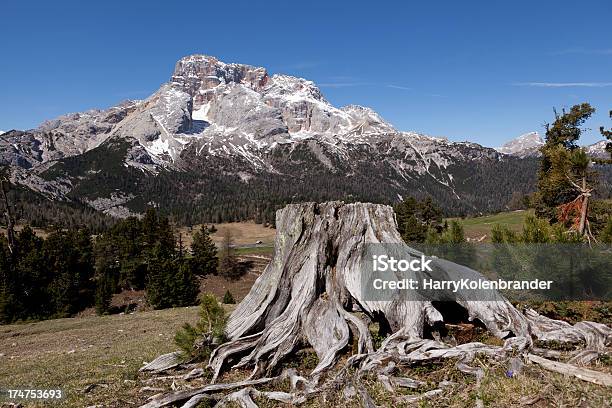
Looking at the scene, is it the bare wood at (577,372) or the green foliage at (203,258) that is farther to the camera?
the green foliage at (203,258)

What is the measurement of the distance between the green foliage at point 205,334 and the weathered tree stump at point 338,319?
0.52 m

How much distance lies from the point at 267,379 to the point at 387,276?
4.55 meters

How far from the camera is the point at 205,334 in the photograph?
1225 cm

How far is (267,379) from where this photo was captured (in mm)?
9969

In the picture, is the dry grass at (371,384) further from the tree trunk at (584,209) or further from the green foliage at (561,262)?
the tree trunk at (584,209)

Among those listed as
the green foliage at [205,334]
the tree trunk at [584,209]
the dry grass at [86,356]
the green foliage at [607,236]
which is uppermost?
the tree trunk at [584,209]

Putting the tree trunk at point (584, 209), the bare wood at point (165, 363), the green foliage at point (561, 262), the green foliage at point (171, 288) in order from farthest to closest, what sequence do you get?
the green foliage at point (171, 288), the tree trunk at point (584, 209), the green foliage at point (561, 262), the bare wood at point (165, 363)

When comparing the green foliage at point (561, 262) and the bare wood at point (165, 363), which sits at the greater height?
the green foliage at point (561, 262)

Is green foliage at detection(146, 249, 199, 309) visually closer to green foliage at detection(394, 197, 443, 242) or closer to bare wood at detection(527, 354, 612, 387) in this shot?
green foliage at detection(394, 197, 443, 242)

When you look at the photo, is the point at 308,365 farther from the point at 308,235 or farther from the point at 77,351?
the point at 77,351

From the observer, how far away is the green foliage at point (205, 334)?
1230cm

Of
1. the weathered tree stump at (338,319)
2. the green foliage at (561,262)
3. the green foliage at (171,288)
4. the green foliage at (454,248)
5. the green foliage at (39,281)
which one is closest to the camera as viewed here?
the weathered tree stump at (338,319)

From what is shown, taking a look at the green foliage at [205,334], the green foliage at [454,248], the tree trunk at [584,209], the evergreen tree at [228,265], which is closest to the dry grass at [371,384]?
the green foliage at [205,334]

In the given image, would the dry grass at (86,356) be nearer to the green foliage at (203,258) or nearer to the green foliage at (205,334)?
the green foliage at (205,334)
